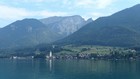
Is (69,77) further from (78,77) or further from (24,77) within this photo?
(24,77)

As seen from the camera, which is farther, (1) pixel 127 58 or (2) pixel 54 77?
(1) pixel 127 58

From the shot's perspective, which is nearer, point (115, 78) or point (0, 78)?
point (115, 78)

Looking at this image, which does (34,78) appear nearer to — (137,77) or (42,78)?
(42,78)

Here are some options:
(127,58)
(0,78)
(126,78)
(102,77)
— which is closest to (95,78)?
(102,77)

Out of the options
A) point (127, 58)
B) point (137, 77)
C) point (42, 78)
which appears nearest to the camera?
point (137, 77)

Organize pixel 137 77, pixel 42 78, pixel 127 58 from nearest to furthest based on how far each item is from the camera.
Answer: pixel 137 77, pixel 42 78, pixel 127 58

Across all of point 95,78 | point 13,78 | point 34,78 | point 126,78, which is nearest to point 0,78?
point 13,78

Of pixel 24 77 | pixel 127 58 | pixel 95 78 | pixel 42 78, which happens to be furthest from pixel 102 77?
pixel 127 58
